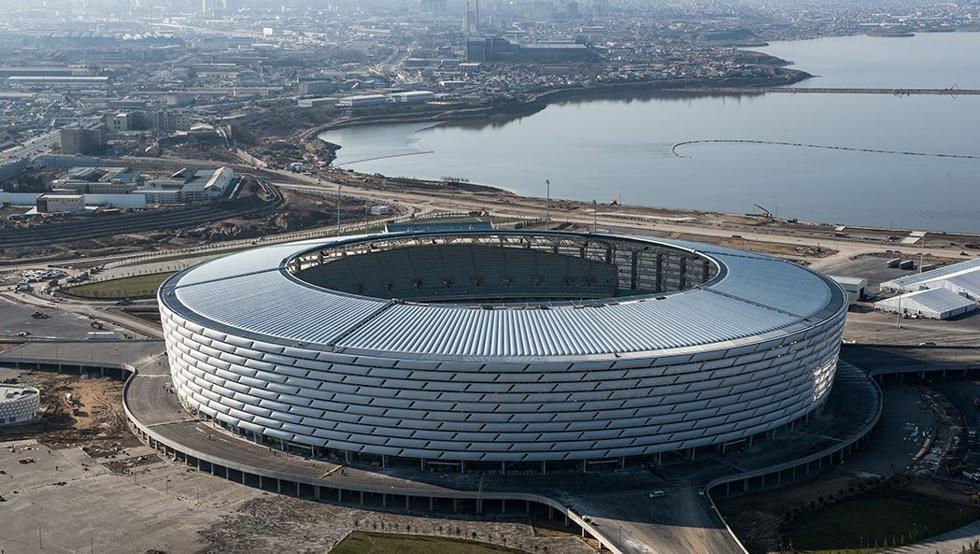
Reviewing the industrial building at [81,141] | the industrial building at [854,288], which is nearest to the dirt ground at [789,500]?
the industrial building at [854,288]

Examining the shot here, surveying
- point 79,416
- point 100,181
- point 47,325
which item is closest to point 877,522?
point 79,416

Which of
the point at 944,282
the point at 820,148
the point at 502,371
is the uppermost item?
the point at 502,371

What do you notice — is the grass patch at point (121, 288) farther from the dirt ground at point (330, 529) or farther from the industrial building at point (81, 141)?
the industrial building at point (81, 141)

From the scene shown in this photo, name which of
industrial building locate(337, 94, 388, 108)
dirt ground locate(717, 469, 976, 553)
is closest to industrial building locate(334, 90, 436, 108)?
industrial building locate(337, 94, 388, 108)

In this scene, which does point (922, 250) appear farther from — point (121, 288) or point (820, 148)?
point (820, 148)

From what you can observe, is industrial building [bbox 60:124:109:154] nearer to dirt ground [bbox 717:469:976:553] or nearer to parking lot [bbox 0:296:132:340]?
parking lot [bbox 0:296:132:340]

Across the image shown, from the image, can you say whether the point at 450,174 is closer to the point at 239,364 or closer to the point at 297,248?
the point at 297,248
